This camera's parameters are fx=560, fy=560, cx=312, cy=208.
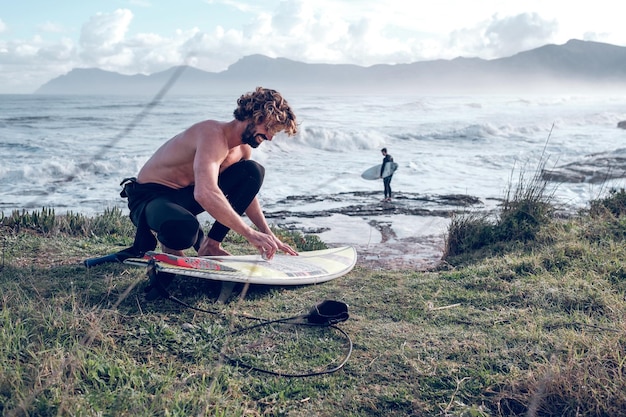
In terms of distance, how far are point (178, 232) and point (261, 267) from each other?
0.60 meters

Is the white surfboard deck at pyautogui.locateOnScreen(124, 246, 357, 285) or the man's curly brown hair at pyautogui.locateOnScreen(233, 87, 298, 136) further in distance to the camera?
the man's curly brown hair at pyautogui.locateOnScreen(233, 87, 298, 136)

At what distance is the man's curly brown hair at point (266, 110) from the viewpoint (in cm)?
338

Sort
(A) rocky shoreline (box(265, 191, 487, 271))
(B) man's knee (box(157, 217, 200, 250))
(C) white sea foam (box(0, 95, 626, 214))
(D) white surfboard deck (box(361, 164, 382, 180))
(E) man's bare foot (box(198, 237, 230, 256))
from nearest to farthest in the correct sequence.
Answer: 1. (B) man's knee (box(157, 217, 200, 250))
2. (E) man's bare foot (box(198, 237, 230, 256))
3. (A) rocky shoreline (box(265, 191, 487, 271))
4. (D) white surfboard deck (box(361, 164, 382, 180))
5. (C) white sea foam (box(0, 95, 626, 214))

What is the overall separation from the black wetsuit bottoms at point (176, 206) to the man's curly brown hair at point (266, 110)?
442 millimetres

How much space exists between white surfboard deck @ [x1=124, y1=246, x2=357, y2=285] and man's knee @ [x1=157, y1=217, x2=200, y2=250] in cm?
13

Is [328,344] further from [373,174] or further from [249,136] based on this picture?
[373,174]

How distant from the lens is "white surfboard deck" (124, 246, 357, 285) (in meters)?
3.23

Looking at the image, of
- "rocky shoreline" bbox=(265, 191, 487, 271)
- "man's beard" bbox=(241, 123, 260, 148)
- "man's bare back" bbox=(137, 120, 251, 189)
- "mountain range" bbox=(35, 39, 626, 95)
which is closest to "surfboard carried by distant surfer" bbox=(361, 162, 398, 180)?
"rocky shoreline" bbox=(265, 191, 487, 271)

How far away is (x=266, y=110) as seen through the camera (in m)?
3.37

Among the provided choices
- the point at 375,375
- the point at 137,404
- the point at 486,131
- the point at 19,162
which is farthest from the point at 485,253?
the point at 486,131

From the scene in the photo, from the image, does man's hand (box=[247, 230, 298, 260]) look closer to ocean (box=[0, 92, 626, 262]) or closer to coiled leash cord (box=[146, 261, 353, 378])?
coiled leash cord (box=[146, 261, 353, 378])

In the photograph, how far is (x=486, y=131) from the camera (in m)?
26.0

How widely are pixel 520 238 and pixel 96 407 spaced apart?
395 centimetres

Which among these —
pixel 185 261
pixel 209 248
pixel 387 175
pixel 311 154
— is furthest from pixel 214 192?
pixel 311 154
